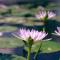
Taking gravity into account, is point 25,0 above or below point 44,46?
below

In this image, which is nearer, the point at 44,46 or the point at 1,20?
the point at 44,46

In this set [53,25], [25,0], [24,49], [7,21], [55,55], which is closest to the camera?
[55,55]

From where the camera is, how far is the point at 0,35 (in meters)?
2.40

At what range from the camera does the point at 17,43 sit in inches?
83.1

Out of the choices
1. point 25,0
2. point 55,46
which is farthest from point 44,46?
point 25,0

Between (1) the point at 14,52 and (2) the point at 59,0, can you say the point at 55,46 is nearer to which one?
(1) the point at 14,52

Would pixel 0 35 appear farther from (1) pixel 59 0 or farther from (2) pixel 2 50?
(1) pixel 59 0

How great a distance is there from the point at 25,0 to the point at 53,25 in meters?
3.06

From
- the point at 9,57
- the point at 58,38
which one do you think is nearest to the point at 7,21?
the point at 58,38

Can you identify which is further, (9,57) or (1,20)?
(1,20)

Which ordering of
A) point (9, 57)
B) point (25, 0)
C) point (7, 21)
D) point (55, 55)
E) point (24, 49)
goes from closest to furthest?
1. point (9, 57)
2. point (55, 55)
3. point (24, 49)
4. point (7, 21)
5. point (25, 0)

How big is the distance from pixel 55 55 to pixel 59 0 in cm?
452

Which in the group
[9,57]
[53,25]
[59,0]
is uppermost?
[9,57]

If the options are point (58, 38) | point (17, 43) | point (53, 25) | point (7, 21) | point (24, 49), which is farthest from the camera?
point (7, 21)
